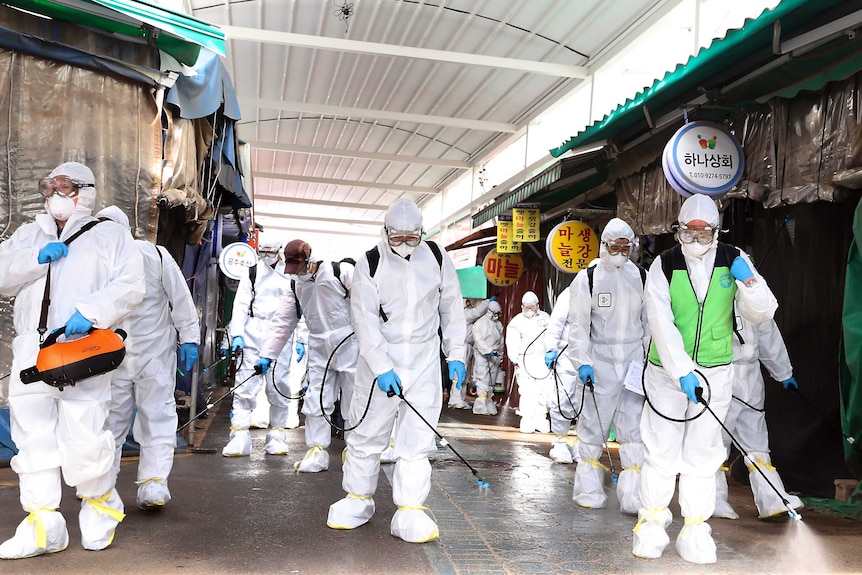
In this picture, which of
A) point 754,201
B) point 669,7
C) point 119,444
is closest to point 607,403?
point 754,201

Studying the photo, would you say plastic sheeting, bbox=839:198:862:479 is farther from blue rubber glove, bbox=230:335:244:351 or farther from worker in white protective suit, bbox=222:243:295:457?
blue rubber glove, bbox=230:335:244:351

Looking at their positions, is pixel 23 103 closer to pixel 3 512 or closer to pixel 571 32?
pixel 3 512

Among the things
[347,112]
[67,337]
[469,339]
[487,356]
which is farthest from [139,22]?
[469,339]

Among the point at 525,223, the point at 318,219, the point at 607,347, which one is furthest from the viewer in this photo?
the point at 318,219

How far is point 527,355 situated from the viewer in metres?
12.7

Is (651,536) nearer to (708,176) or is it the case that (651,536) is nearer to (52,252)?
(708,176)

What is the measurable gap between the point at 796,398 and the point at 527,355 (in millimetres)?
5548

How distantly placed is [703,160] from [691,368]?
279 centimetres

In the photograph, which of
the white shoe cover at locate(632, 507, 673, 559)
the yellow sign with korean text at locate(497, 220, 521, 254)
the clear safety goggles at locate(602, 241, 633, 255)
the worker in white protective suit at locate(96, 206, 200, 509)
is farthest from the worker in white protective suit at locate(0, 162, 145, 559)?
the yellow sign with korean text at locate(497, 220, 521, 254)

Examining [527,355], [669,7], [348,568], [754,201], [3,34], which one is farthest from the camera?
[527,355]

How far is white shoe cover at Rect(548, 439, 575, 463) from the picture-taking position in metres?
9.20

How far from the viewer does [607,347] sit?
266 inches

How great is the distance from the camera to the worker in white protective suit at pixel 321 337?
7.61m

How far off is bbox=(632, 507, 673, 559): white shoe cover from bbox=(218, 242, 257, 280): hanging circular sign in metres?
8.43
